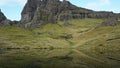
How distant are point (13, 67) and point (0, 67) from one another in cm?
480

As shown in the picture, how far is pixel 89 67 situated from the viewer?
96.9 metres

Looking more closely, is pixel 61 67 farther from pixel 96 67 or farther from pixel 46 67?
pixel 96 67

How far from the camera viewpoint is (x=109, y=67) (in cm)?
9669

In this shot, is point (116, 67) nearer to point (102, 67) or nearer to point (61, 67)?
point (102, 67)

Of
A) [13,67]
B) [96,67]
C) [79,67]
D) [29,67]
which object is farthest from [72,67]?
[13,67]

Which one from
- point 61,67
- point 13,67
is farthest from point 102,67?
point 13,67

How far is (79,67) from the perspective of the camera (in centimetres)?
9838

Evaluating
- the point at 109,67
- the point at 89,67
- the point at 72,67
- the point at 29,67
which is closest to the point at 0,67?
the point at 29,67

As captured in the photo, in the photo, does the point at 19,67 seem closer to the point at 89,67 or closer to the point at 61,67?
the point at 61,67

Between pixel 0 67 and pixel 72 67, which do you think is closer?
pixel 0 67

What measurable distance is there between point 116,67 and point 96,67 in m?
7.95

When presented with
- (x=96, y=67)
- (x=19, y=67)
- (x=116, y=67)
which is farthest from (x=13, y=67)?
(x=116, y=67)

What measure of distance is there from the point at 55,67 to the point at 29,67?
33.8 feet

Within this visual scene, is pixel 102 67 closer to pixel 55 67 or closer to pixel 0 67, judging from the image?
pixel 55 67
